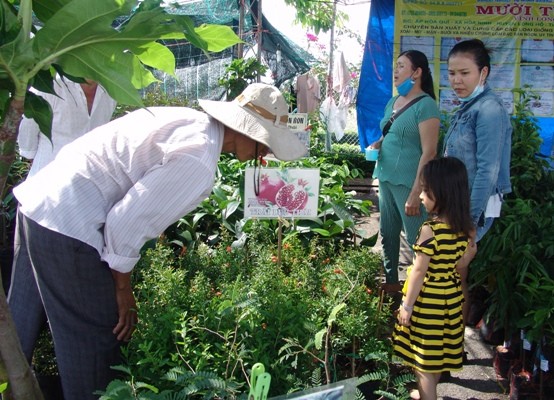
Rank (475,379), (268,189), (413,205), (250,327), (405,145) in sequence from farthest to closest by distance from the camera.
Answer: (405,145) → (413,205) → (475,379) → (268,189) → (250,327)

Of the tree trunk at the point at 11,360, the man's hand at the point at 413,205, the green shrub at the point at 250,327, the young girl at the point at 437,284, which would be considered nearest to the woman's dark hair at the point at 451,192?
the young girl at the point at 437,284

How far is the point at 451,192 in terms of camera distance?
258cm

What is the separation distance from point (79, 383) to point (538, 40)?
5.33 m

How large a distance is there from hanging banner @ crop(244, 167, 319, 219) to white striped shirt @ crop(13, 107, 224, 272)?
1012 mm

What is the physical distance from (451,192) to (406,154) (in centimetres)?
98

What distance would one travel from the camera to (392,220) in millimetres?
3715

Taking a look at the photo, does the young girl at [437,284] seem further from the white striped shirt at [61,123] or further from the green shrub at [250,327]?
the white striped shirt at [61,123]

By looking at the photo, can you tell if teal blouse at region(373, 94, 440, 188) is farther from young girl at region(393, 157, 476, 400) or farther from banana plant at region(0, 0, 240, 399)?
banana plant at region(0, 0, 240, 399)

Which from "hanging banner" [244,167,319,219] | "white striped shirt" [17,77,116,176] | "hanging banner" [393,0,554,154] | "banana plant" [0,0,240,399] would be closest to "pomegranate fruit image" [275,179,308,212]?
"hanging banner" [244,167,319,219]

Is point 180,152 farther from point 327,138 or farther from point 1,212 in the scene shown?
point 327,138

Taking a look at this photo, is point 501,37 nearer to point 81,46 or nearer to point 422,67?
point 422,67

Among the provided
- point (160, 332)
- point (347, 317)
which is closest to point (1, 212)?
point (160, 332)

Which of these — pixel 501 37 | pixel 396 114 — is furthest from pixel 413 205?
pixel 501 37

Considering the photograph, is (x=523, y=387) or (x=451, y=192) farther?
(x=523, y=387)
